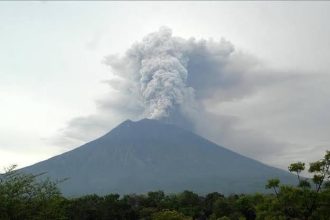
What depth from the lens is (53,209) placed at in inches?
752

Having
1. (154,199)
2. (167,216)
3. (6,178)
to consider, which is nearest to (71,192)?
(154,199)

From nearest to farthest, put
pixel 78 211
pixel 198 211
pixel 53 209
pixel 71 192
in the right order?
1. pixel 53 209
2. pixel 78 211
3. pixel 198 211
4. pixel 71 192

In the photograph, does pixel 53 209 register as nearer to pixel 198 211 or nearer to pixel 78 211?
pixel 78 211

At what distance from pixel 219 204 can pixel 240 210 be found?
267cm

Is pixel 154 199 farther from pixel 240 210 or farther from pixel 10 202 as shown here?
pixel 10 202

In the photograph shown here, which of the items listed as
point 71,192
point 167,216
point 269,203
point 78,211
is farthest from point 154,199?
point 71,192

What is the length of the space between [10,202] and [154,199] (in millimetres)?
45223

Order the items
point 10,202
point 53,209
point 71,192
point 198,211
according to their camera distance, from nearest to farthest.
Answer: point 10,202 < point 53,209 < point 198,211 < point 71,192

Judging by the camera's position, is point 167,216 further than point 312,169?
Yes

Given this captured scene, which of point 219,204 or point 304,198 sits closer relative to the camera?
point 304,198

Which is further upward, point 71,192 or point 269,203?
point 71,192

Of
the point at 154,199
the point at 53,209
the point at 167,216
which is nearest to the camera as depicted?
the point at 53,209

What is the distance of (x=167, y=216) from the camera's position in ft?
121

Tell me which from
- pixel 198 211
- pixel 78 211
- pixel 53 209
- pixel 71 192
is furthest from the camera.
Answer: pixel 71 192
